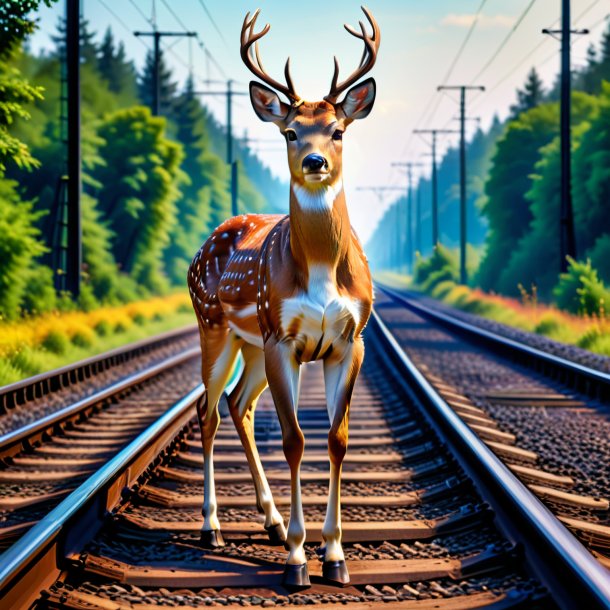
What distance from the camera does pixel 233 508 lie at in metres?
5.79

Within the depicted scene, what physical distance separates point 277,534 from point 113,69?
272ft

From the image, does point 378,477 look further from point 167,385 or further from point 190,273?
point 167,385

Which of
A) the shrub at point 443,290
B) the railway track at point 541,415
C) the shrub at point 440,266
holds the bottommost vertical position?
the railway track at point 541,415

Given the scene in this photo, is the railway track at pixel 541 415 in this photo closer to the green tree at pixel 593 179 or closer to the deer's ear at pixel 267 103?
the deer's ear at pixel 267 103

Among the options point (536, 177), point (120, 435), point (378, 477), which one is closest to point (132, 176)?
point (536, 177)

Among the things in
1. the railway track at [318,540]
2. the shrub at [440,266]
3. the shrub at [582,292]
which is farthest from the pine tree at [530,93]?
the railway track at [318,540]

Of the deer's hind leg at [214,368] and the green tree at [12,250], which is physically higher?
the green tree at [12,250]

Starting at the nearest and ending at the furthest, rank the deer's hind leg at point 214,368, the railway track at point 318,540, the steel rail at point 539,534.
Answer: the steel rail at point 539,534 → the railway track at point 318,540 → the deer's hind leg at point 214,368

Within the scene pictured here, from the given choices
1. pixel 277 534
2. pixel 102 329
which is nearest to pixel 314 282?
pixel 277 534

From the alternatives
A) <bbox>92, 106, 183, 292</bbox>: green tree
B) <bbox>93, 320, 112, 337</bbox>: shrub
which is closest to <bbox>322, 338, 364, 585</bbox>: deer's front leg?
<bbox>93, 320, 112, 337</bbox>: shrub

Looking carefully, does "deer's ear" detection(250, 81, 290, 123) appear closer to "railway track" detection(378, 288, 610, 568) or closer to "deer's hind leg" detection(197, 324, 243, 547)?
"deer's hind leg" detection(197, 324, 243, 547)

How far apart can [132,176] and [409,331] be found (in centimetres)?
1712

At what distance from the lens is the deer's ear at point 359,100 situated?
14.6ft

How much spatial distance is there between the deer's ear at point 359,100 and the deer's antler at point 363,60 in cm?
9
